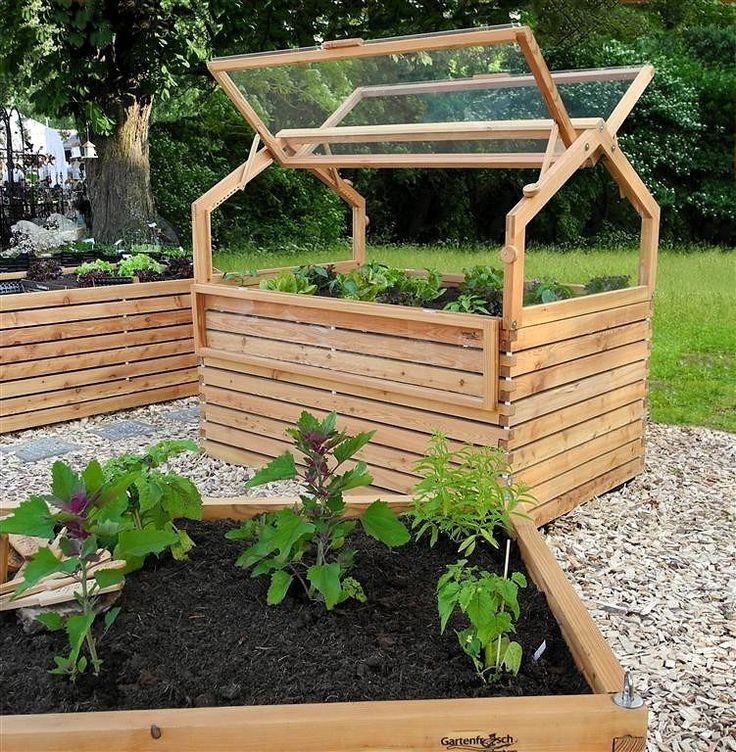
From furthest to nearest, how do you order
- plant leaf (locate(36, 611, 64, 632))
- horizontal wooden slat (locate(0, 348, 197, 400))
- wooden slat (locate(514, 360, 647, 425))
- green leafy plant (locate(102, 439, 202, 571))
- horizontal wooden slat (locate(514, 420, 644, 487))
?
horizontal wooden slat (locate(0, 348, 197, 400))
horizontal wooden slat (locate(514, 420, 644, 487))
wooden slat (locate(514, 360, 647, 425))
green leafy plant (locate(102, 439, 202, 571))
plant leaf (locate(36, 611, 64, 632))

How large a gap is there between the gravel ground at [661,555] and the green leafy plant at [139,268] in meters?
1.17

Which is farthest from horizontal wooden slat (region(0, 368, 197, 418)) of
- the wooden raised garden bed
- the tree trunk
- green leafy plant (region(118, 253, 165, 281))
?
the tree trunk

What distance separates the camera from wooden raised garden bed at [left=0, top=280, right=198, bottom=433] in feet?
21.1

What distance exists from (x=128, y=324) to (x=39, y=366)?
73cm

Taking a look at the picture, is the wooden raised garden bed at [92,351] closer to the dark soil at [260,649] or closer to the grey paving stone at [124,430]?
the grey paving stone at [124,430]

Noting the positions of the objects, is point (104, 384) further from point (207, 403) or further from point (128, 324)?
point (207, 403)

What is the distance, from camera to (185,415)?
270 inches

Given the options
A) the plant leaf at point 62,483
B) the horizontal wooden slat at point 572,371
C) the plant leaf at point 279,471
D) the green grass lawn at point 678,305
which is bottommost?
the green grass lawn at point 678,305

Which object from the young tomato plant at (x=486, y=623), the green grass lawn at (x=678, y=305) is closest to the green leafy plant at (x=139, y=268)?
the green grass lawn at (x=678, y=305)

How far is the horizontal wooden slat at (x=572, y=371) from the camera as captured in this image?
431 cm

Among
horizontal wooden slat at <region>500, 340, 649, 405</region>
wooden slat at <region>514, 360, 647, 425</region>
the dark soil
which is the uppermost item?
the dark soil

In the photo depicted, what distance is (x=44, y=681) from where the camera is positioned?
198cm

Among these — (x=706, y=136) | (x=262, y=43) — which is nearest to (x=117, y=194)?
(x=262, y=43)

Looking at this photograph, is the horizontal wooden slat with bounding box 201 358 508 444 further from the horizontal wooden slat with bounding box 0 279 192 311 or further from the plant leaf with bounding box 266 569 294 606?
the plant leaf with bounding box 266 569 294 606
